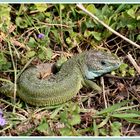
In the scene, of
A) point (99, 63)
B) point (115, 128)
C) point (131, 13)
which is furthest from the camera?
point (131, 13)

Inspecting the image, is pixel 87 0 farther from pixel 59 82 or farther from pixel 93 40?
pixel 59 82

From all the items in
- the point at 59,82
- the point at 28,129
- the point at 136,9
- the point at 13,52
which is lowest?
the point at 28,129

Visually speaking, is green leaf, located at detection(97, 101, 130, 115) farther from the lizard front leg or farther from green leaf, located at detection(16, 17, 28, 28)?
green leaf, located at detection(16, 17, 28, 28)

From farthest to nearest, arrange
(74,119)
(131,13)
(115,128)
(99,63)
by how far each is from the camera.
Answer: (131,13)
(99,63)
(115,128)
(74,119)

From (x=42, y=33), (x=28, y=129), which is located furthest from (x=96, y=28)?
(x=28, y=129)

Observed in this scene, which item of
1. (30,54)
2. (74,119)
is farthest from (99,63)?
(74,119)

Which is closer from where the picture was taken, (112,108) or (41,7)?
(112,108)

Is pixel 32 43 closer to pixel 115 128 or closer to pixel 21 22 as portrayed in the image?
pixel 21 22

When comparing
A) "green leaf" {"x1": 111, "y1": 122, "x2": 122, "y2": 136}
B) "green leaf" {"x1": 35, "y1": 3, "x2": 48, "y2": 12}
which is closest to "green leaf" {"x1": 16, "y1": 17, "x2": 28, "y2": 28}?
"green leaf" {"x1": 35, "y1": 3, "x2": 48, "y2": 12}
